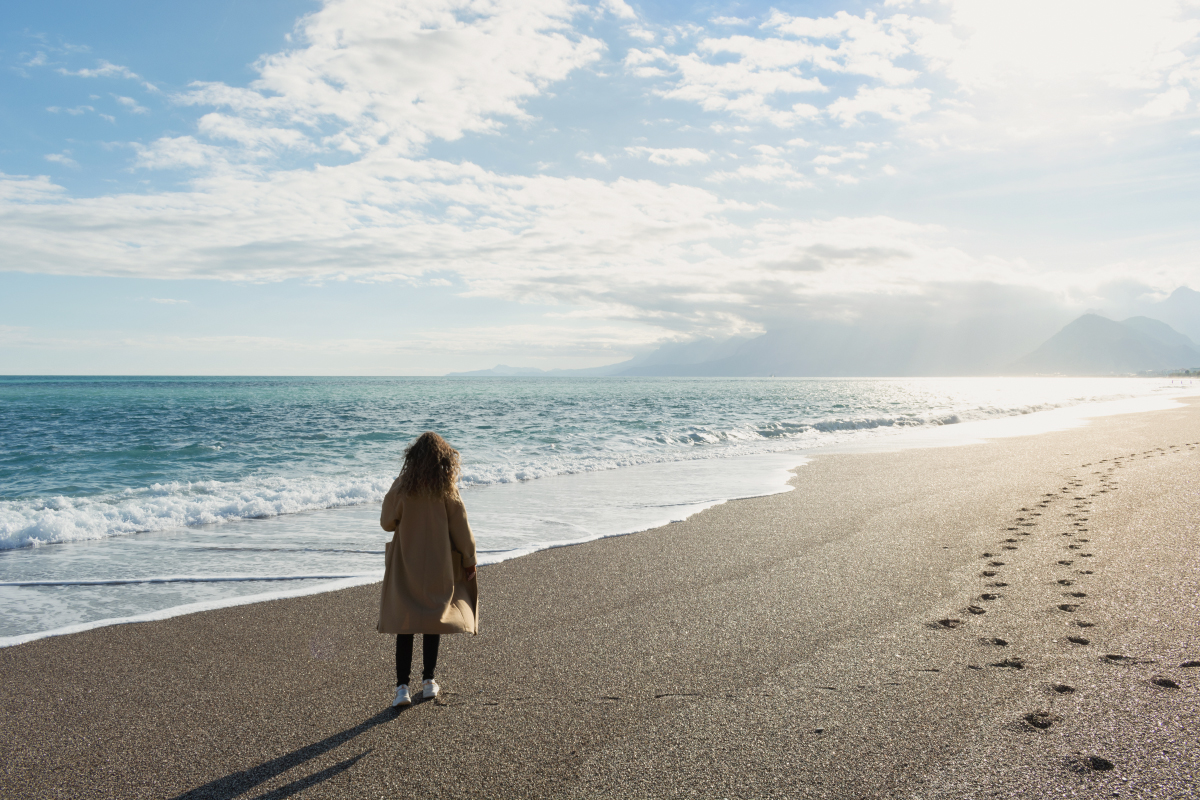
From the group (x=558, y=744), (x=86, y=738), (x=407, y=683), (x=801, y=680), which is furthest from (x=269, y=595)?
(x=801, y=680)

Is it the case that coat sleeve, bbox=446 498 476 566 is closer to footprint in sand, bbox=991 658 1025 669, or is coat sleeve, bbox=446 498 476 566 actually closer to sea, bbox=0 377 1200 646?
sea, bbox=0 377 1200 646

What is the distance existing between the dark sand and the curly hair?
4.36 ft

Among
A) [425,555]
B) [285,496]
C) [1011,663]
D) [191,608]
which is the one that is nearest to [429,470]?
[425,555]

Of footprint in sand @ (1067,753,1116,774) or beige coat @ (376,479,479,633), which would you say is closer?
footprint in sand @ (1067,753,1116,774)

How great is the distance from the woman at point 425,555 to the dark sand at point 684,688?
44cm

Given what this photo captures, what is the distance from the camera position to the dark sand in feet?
10.6

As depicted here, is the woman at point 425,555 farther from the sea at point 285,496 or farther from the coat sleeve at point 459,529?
the sea at point 285,496

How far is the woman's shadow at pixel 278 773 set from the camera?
10.4ft

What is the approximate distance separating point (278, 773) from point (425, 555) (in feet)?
4.42

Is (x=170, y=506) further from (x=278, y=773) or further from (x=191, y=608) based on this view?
(x=278, y=773)

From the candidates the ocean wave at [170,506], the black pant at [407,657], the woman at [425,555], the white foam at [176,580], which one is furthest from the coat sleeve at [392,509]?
the ocean wave at [170,506]

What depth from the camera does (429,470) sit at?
4121 mm

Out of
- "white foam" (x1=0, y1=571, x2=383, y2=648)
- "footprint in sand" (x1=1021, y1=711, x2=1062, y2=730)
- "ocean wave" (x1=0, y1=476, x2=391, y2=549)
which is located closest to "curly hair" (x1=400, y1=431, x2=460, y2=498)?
"white foam" (x1=0, y1=571, x2=383, y2=648)

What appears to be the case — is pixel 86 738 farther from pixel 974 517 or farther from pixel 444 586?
pixel 974 517
